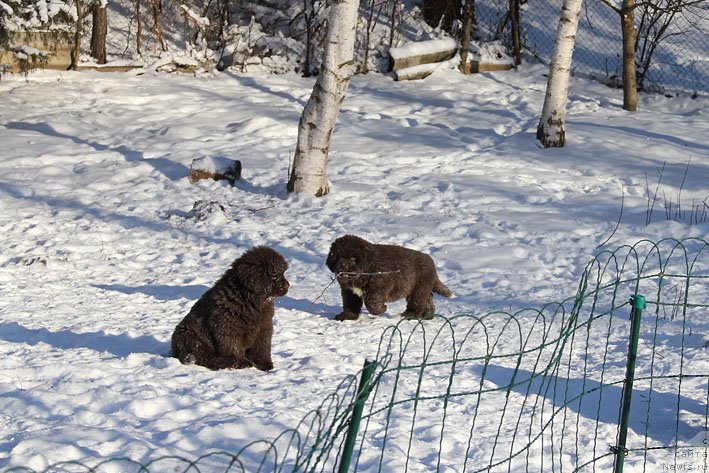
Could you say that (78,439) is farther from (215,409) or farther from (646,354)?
(646,354)

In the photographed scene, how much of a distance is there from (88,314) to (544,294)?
14.8 ft

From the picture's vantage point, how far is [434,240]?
10.8m

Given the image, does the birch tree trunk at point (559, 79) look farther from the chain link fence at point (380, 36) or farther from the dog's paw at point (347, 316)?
the dog's paw at point (347, 316)

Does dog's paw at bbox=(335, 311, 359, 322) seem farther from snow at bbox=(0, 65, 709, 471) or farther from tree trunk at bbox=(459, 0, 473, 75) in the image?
tree trunk at bbox=(459, 0, 473, 75)

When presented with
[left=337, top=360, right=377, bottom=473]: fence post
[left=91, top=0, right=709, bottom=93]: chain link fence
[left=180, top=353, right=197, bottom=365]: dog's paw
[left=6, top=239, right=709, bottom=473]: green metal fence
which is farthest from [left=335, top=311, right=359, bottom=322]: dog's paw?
[left=91, top=0, right=709, bottom=93]: chain link fence

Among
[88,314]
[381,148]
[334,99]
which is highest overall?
[334,99]

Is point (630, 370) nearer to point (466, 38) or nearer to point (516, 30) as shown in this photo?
point (466, 38)

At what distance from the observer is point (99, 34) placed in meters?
19.3

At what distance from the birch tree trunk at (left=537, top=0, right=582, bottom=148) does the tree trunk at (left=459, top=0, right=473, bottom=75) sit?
6.08 m

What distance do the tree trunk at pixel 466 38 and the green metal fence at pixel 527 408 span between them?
499 inches

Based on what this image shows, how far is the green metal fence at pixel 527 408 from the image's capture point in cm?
477

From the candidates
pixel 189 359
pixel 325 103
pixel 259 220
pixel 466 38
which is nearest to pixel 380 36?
pixel 466 38

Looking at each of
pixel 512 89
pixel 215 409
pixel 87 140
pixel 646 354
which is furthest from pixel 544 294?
pixel 512 89

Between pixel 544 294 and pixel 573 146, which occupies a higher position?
pixel 573 146
